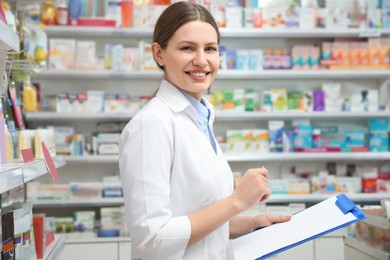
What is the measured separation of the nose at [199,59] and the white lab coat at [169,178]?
108 mm

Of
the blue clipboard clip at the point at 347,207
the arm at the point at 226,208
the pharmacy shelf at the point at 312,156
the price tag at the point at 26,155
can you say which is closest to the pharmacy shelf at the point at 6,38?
the price tag at the point at 26,155

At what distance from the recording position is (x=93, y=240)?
4359 millimetres

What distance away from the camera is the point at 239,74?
4.64 m

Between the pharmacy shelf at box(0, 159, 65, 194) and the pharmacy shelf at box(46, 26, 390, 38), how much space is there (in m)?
2.75

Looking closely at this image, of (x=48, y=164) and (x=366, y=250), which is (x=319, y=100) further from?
(x=48, y=164)

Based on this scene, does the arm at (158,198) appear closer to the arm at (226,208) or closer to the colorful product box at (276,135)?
the arm at (226,208)

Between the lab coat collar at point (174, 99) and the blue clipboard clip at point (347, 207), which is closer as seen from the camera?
the blue clipboard clip at point (347, 207)

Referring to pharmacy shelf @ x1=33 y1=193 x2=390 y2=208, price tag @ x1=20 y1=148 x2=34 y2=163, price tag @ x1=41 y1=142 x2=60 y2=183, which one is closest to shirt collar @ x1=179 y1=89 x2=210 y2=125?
price tag @ x1=20 y1=148 x2=34 y2=163

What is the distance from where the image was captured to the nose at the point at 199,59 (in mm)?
1470

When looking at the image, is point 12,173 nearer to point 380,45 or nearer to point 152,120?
point 152,120

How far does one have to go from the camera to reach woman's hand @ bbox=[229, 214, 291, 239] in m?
1.58

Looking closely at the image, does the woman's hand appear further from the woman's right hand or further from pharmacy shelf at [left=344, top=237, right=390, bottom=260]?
pharmacy shelf at [left=344, top=237, right=390, bottom=260]

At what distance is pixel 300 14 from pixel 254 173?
3.66m

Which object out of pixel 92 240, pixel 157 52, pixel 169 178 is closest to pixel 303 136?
pixel 92 240
